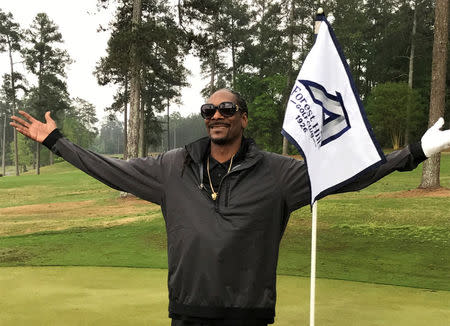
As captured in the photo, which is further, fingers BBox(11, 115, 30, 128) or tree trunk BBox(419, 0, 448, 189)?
tree trunk BBox(419, 0, 448, 189)

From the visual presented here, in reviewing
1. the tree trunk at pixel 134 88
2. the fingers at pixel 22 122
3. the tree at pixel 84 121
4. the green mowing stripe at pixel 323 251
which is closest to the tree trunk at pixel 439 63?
the green mowing stripe at pixel 323 251

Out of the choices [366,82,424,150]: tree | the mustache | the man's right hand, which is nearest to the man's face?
the mustache

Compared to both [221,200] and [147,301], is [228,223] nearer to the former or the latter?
[221,200]

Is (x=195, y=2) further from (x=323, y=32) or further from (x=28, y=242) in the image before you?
(x=323, y=32)

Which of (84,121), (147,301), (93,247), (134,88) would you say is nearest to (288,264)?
(147,301)

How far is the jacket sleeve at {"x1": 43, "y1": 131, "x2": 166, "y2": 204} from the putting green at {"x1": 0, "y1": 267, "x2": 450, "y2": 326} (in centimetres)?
249

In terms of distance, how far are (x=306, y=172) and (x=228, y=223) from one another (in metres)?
0.60

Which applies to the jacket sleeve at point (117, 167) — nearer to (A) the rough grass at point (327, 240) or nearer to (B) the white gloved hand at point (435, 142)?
(B) the white gloved hand at point (435, 142)

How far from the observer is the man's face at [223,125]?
281cm

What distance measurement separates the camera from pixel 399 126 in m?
38.3

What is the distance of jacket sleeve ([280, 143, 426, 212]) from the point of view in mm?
2770

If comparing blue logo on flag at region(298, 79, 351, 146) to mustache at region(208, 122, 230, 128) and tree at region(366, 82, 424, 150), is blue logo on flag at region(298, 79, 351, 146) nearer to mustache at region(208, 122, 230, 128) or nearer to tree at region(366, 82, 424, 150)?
mustache at region(208, 122, 230, 128)

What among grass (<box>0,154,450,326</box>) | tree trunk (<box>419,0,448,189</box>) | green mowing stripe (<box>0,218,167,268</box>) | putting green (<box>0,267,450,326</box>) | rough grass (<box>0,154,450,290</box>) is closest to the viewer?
putting green (<box>0,267,450,326</box>)

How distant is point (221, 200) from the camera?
2635 millimetres
